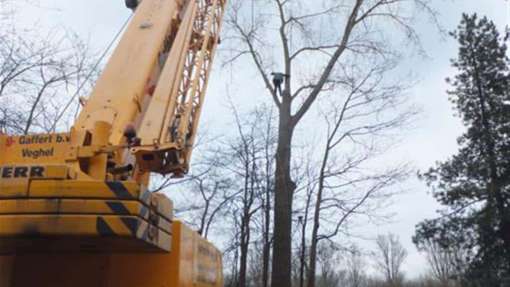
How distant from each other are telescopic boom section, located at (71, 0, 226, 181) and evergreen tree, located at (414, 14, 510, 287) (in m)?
19.6

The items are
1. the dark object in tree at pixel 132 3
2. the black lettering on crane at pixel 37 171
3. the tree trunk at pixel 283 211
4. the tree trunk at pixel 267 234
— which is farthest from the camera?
the tree trunk at pixel 267 234

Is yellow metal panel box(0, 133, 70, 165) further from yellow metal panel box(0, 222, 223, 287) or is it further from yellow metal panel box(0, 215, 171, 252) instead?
yellow metal panel box(0, 222, 223, 287)

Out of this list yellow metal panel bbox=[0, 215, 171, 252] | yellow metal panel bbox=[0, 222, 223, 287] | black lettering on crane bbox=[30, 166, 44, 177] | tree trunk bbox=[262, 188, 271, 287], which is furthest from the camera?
tree trunk bbox=[262, 188, 271, 287]

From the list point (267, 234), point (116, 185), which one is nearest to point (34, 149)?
point (116, 185)

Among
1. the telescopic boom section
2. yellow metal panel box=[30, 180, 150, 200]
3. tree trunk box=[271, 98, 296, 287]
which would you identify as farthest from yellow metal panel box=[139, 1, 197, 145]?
tree trunk box=[271, 98, 296, 287]

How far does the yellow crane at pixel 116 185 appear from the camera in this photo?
4.01 meters

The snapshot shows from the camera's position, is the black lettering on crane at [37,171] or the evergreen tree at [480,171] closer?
the black lettering on crane at [37,171]

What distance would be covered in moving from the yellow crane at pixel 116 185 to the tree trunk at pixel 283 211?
14.2 feet

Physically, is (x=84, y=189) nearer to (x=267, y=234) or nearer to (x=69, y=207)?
(x=69, y=207)

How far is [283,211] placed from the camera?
1144 cm

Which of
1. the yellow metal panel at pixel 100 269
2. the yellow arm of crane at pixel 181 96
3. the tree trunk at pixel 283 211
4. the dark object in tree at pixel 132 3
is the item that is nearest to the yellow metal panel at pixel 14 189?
the yellow metal panel at pixel 100 269

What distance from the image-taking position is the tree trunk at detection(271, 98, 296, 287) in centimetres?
1109

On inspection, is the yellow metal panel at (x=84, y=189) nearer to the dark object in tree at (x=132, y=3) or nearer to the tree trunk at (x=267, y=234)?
the dark object in tree at (x=132, y=3)

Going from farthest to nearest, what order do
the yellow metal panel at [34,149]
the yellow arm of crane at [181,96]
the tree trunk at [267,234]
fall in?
the tree trunk at [267,234]
the yellow arm of crane at [181,96]
the yellow metal panel at [34,149]
